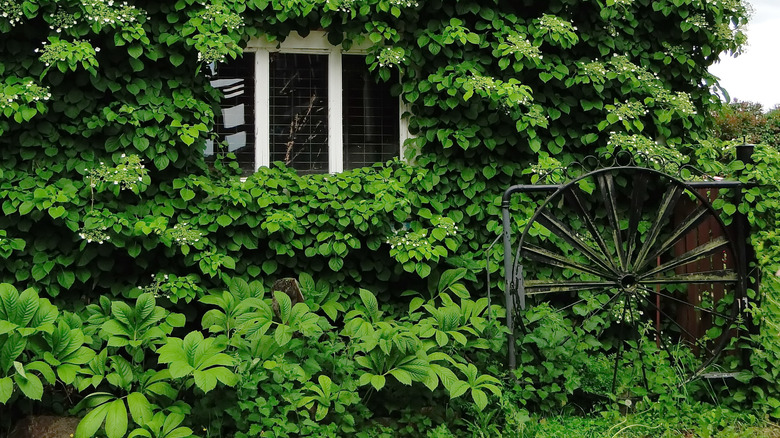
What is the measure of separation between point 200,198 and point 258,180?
443 millimetres

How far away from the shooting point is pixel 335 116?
5.73 metres

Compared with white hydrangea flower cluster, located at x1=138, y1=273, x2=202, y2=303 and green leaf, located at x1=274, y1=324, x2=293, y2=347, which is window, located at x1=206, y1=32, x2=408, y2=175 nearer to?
white hydrangea flower cluster, located at x1=138, y1=273, x2=202, y2=303

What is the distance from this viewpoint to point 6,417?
4.08 m

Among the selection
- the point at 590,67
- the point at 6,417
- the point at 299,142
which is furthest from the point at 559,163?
the point at 6,417

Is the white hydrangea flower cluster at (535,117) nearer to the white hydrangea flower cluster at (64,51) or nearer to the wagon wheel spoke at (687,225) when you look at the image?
the wagon wheel spoke at (687,225)

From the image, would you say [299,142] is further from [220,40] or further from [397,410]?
[397,410]

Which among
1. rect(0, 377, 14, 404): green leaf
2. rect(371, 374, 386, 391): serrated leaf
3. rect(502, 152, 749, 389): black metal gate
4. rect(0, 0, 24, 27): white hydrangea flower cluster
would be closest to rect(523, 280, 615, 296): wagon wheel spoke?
rect(502, 152, 749, 389): black metal gate

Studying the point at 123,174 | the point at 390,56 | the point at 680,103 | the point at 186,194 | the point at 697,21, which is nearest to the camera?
the point at 123,174

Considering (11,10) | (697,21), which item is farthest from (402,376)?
(697,21)

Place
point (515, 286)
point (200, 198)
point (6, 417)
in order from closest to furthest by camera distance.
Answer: point (6, 417)
point (515, 286)
point (200, 198)

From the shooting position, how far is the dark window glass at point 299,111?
570cm

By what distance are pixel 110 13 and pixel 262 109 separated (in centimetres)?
129

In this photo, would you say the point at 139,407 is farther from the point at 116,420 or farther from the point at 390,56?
the point at 390,56

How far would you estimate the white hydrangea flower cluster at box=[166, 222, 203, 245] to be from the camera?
16.2 ft
